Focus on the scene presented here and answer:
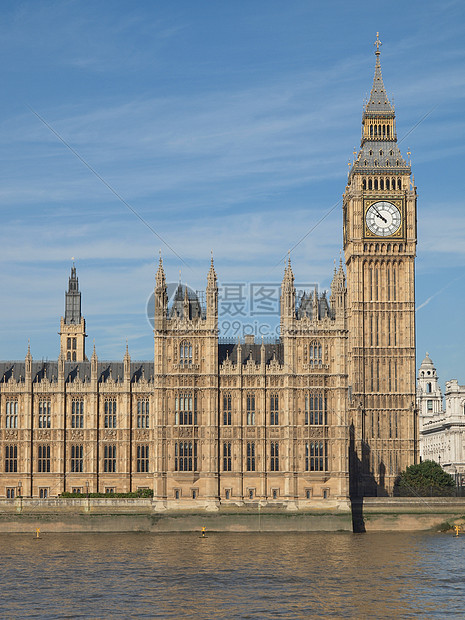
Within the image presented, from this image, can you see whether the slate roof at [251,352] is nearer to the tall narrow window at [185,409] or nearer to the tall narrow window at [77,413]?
the tall narrow window at [185,409]

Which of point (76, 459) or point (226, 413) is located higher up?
point (226, 413)

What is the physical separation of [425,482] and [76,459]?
41.5 meters

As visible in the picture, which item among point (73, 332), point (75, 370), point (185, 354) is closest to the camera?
point (185, 354)

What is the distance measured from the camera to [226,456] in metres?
110

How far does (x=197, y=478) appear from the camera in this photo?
10888 cm

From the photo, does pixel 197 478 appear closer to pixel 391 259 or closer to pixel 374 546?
pixel 374 546

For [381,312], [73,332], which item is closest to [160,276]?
[381,312]

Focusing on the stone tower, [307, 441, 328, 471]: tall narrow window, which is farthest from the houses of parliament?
the stone tower

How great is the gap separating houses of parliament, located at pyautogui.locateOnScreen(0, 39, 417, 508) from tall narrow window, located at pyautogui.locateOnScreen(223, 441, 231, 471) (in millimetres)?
109

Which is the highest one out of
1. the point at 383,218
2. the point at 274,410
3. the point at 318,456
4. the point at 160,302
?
the point at 383,218

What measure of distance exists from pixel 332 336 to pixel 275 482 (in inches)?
670

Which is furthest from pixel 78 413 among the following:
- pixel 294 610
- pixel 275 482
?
pixel 294 610

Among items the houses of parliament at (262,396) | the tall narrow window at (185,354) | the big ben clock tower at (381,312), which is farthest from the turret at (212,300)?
the big ben clock tower at (381,312)

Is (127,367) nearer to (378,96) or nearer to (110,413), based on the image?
(110,413)
